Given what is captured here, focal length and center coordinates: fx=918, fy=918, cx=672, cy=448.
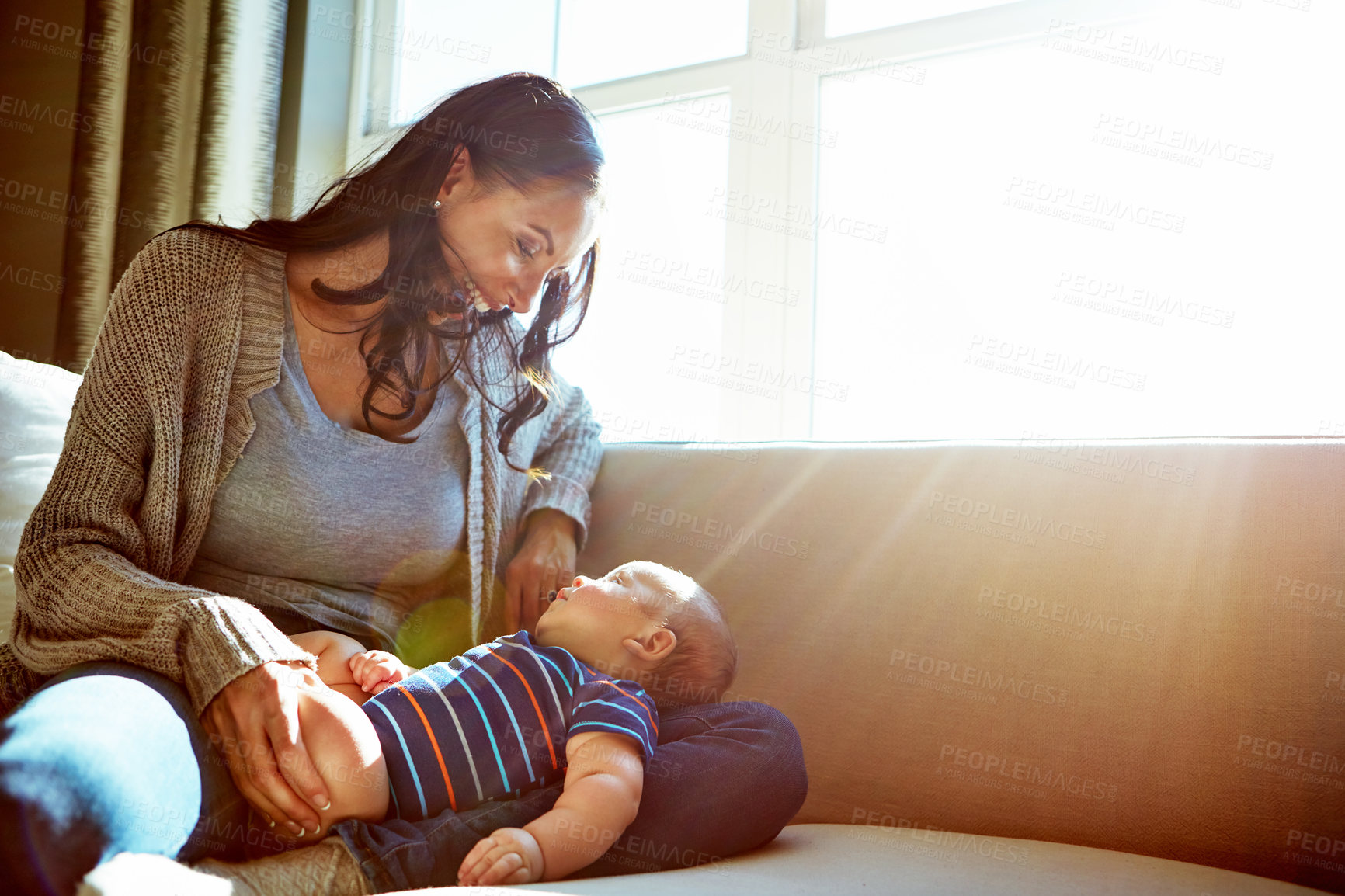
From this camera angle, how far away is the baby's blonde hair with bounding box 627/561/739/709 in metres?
1.11

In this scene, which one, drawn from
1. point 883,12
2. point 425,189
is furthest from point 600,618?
point 883,12

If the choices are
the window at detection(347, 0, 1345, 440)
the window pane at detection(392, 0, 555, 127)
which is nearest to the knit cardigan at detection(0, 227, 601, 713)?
the window at detection(347, 0, 1345, 440)

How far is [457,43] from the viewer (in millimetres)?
2629

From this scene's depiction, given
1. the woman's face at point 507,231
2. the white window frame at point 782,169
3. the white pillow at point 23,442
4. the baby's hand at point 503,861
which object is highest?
the white window frame at point 782,169

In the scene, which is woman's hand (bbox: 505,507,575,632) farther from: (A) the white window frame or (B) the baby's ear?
(A) the white window frame

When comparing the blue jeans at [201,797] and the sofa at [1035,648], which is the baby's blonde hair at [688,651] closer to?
the blue jeans at [201,797]

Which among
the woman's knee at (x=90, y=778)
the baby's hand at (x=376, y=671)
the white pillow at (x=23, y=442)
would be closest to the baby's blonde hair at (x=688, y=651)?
the baby's hand at (x=376, y=671)

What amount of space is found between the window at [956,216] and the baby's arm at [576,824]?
808mm

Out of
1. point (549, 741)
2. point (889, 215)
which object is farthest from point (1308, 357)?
point (549, 741)

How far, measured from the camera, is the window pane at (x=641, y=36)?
229cm

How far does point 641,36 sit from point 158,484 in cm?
183

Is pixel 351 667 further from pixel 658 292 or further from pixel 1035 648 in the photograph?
pixel 658 292

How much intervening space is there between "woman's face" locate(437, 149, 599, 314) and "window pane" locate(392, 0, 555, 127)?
1.38 metres

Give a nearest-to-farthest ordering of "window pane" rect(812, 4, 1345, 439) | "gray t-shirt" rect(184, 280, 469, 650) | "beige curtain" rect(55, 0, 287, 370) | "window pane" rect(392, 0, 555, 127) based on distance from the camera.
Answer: "gray t-shirt" rect(184, 280, 469, 650), "window pane" rect(812, 4, 1345, 439), "beige curtain" rect(55, 0, 287, 370), "window pane" rect(392, 0, 555, 127)
